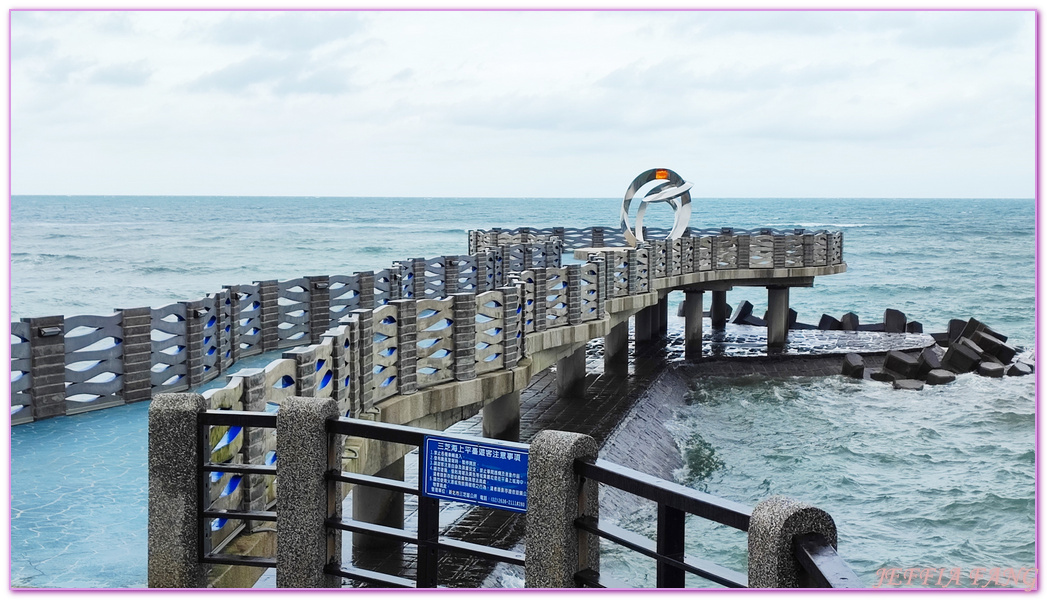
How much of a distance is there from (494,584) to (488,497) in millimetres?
6986

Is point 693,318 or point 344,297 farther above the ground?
point 344,297

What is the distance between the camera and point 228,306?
16234 mm

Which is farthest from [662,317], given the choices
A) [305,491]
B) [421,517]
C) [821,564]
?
[821,564]

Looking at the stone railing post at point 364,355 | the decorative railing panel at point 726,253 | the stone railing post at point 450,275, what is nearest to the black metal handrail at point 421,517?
the stone railing post at point 364,355

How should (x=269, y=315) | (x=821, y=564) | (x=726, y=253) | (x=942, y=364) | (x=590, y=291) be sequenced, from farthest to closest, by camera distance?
(x=726, y=253) < (x=942, y=364) < (x=590, y=291) < (x=269, y=315) < (x=821, y=564)

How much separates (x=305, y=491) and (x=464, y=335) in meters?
8.55

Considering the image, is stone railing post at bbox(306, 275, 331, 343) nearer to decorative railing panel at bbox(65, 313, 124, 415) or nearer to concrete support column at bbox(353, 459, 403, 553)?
concrete support column at bbox(353, 459, 403, 553)

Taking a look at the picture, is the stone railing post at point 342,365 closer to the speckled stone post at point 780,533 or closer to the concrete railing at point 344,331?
the concrete railing at point 344,331

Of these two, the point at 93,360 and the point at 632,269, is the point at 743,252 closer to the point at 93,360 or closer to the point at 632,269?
the point at 632,269

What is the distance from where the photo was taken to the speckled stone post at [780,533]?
5.00 m

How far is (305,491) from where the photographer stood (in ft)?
23.5

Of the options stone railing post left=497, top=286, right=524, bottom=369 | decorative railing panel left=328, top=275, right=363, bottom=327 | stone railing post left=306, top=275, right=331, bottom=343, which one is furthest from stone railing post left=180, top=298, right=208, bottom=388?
decorative railing panel left=328, top=275, right=363, bottom=327

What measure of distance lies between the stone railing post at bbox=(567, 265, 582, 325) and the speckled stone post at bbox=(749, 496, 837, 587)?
637 inches

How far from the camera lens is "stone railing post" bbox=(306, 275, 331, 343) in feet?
62.4
